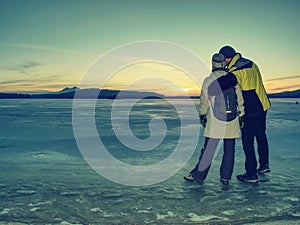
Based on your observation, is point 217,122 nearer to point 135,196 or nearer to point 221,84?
point 221,84

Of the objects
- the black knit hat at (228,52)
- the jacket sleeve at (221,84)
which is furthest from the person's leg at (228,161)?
the black knit hat at (228,52)

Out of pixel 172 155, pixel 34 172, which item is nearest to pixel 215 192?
pixel 172 155

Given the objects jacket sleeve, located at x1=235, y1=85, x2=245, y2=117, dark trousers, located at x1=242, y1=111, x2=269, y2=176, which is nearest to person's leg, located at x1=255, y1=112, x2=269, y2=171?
dark trousers, located at x1=242, y1=111, x2=269, y2=176

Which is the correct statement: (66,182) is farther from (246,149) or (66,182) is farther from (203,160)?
(246,149)

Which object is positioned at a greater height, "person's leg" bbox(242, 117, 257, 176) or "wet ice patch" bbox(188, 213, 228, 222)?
"person's leg" bbox(242, 117, 257, 176)

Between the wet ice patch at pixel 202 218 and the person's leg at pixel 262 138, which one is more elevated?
the person's leg at pixel 262 138

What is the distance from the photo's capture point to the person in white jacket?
3656 mm

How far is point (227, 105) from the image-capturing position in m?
3.66

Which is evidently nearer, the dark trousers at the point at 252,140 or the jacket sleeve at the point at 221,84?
the jacket sleeve at the point at 221,84

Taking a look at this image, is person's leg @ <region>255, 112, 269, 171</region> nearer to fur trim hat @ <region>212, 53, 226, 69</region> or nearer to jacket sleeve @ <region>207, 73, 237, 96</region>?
jacket sleeve @ <region>207, 73, 237, 96</region>

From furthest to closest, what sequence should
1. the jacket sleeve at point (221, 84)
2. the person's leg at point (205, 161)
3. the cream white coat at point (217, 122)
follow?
the person's leg at point (205, 161)
the cream white coat at point (217, 122)
the jacket sleeve at point (221, 84)

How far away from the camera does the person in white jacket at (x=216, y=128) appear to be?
366 cm

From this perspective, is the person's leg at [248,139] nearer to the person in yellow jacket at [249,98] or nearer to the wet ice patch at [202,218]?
the person in yellow jacket at [249,98]

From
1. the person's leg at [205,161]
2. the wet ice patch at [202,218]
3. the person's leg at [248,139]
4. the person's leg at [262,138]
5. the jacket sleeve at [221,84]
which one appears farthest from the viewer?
the person's leg at [262,138]
